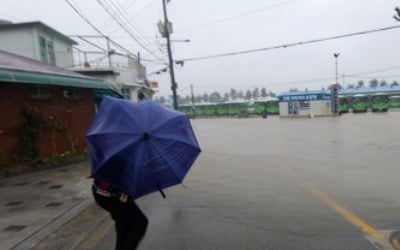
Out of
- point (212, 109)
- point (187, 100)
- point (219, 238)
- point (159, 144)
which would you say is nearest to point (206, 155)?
point (219, 238)

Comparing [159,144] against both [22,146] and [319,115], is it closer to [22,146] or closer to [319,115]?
[22,146]

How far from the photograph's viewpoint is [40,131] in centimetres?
1349

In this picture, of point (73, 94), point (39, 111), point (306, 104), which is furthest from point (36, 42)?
point (306, 104)

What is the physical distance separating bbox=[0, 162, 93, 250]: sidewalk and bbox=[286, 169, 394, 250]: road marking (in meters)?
4.33

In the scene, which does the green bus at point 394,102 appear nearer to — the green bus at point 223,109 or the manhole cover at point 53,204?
the green bus at point 223,109

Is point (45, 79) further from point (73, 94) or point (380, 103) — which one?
point (380, 103)

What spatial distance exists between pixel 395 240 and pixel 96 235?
13.0ft

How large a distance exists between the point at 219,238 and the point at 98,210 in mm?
2929

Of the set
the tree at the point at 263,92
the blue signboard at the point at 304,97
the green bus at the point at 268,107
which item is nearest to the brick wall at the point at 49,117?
the blue signboard at the point at 304,97

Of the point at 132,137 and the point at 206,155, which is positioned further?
the point at 206,155

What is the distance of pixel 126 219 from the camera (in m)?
4.39

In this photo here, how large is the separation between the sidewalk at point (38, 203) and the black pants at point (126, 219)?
1.96 m

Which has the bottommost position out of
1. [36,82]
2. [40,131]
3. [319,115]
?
[319,115]

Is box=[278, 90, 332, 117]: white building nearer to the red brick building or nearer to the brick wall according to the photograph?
the brick wall
